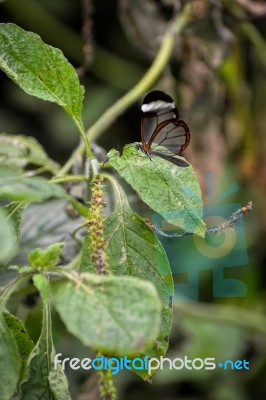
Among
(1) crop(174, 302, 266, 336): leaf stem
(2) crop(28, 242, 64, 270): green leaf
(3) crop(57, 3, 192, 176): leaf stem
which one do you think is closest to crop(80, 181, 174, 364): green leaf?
(2) crop(28, 242, 64, 270): green leaf

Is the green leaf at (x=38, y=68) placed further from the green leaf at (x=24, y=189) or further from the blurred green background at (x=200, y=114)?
the blurred green background at (x=200, y=114)

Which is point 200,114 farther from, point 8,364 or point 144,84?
point 8,364

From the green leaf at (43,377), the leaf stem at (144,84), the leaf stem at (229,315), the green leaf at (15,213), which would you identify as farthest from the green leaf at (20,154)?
the leaf stem at (229,315)

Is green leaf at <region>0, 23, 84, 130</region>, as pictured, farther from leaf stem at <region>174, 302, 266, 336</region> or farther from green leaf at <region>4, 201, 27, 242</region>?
leaf stem at <region>174, 302, 266, 336</region>

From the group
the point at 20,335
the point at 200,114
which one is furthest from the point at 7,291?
the point at 200,114

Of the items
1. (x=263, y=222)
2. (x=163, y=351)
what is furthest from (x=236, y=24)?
(x=163, y=351)
